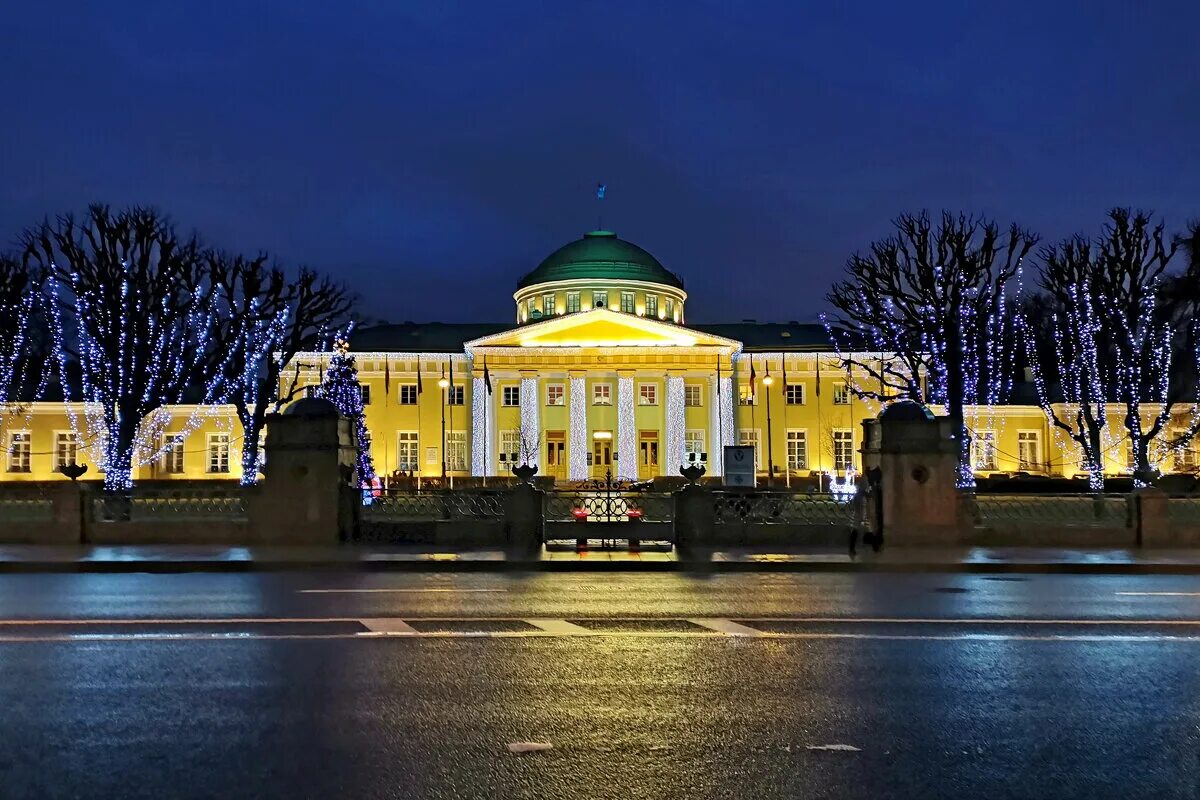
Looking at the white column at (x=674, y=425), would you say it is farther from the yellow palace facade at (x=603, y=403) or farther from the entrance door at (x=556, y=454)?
the entrance door at (x=556, y=454)

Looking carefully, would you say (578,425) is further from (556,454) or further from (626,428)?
(626,428)

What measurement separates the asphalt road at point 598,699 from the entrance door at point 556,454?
2511 inches

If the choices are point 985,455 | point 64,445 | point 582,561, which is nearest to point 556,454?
point 985,455

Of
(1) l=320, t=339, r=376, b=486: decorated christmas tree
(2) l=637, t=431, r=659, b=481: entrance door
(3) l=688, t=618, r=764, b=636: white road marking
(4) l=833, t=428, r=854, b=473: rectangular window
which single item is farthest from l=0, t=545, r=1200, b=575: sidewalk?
(4) l=833, t=428, r=854, b=473: rectangular window

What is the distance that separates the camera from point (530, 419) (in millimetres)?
76812

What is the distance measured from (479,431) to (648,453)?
39.9 feet

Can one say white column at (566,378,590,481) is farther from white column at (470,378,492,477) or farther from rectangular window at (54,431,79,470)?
rectangular window at (54,431,79,470)

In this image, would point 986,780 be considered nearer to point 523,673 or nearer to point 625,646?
→ point 523,673

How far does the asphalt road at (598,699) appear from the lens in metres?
5.57

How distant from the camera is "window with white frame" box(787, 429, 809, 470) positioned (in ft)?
261

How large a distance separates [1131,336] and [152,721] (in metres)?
41.9

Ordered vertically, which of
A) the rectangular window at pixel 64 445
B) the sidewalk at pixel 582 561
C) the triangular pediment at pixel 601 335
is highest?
the triangular pediment at pixel 601 335

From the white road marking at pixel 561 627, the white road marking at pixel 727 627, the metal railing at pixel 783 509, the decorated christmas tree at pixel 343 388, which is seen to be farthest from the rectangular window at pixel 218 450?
the white road marking at pixel 727 627

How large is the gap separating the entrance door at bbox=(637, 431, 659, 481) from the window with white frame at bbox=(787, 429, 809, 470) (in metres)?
9.97
